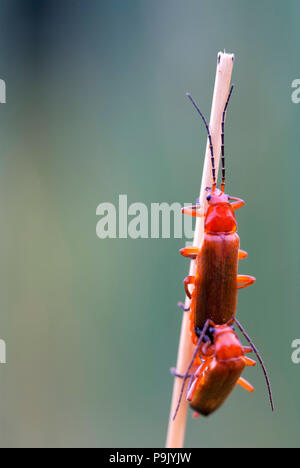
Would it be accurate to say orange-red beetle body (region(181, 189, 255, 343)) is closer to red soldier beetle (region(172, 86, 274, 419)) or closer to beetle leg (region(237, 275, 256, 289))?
red soldier beetle (region(172, 86, 274, 419))

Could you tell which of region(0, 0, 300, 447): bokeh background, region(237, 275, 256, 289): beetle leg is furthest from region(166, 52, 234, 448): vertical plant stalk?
region(0, 0, 300, 447): bokeh background

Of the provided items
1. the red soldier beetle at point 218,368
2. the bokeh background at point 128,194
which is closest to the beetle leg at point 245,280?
the red soldier beetle at point 218,368

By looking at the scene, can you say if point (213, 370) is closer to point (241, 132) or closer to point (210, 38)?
point (241, 132)

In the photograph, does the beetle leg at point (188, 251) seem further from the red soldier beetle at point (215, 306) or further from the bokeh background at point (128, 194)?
the bokeh background at point (128, 194)

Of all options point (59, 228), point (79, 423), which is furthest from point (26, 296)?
point (79, 423)

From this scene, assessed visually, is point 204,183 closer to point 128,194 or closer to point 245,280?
point 245,280

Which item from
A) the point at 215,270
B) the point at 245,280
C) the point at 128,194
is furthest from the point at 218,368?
the point at 128,194
